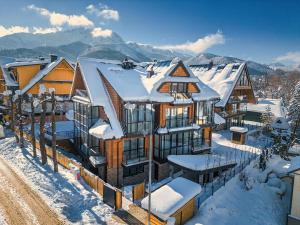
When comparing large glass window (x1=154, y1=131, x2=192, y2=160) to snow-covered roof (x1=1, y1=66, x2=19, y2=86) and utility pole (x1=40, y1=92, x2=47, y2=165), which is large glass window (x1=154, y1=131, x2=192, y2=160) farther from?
snow-covered roof (x1=1, y1=66, x2=19, y2=86)

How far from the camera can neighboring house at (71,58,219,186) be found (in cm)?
2362

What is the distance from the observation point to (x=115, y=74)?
26.1 meters

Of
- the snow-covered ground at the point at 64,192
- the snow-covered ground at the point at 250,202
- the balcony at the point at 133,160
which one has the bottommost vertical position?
the snow-covered ground at the point at 250,202

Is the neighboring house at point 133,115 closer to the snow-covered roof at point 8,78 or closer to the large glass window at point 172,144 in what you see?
A: the large glass window at point 172,144

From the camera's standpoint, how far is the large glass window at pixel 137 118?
23812mm

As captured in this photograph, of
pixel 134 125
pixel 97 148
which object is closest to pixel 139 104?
pixel 134 125

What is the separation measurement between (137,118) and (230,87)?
905 inches

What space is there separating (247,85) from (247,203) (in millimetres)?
29226

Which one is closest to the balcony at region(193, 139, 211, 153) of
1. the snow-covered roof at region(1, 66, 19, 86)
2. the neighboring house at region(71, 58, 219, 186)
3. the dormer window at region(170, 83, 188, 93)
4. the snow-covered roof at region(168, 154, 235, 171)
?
the neighboring house at region(71, 58, 219, 186)

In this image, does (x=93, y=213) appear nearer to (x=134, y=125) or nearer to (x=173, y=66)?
(x=134, y=125)

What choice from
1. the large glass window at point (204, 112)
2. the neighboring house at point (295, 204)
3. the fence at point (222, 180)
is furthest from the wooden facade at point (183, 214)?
the large glass window at point (204, 112)

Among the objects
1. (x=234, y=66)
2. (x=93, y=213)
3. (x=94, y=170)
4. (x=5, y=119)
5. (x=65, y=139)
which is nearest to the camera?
(x=93, y=213)

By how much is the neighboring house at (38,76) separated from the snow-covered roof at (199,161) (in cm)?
2486

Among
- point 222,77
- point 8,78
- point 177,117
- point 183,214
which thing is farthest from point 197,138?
point 8,78
